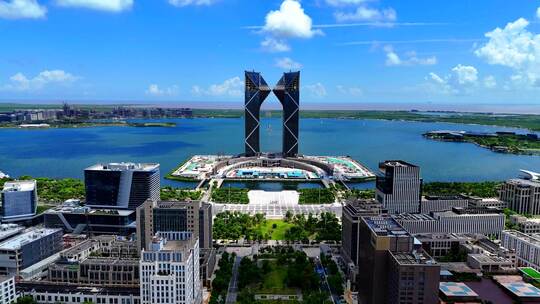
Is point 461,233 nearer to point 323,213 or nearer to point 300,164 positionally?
point 323,213

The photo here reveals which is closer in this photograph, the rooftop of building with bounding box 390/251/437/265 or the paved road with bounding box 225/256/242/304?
the rooftop of building with bounding box 390/251/437/265

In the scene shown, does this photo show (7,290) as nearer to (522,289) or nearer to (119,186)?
(119,186)

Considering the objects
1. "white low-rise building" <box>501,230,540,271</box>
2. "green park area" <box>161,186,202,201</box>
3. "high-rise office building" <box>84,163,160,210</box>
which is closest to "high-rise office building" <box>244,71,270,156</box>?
"green park area" <box>161,186,202,201</box>

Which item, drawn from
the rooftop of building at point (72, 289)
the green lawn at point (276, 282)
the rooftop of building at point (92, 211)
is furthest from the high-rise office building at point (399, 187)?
the rooftop of building at point (92, 211)

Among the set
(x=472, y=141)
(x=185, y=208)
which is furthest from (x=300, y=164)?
(x=472, y=141)

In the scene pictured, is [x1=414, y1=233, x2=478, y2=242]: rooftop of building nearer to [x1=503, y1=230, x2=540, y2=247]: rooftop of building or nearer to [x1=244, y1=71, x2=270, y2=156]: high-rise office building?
[x1=503, y1=230, x2=540, y2=247]: rooftop of building
